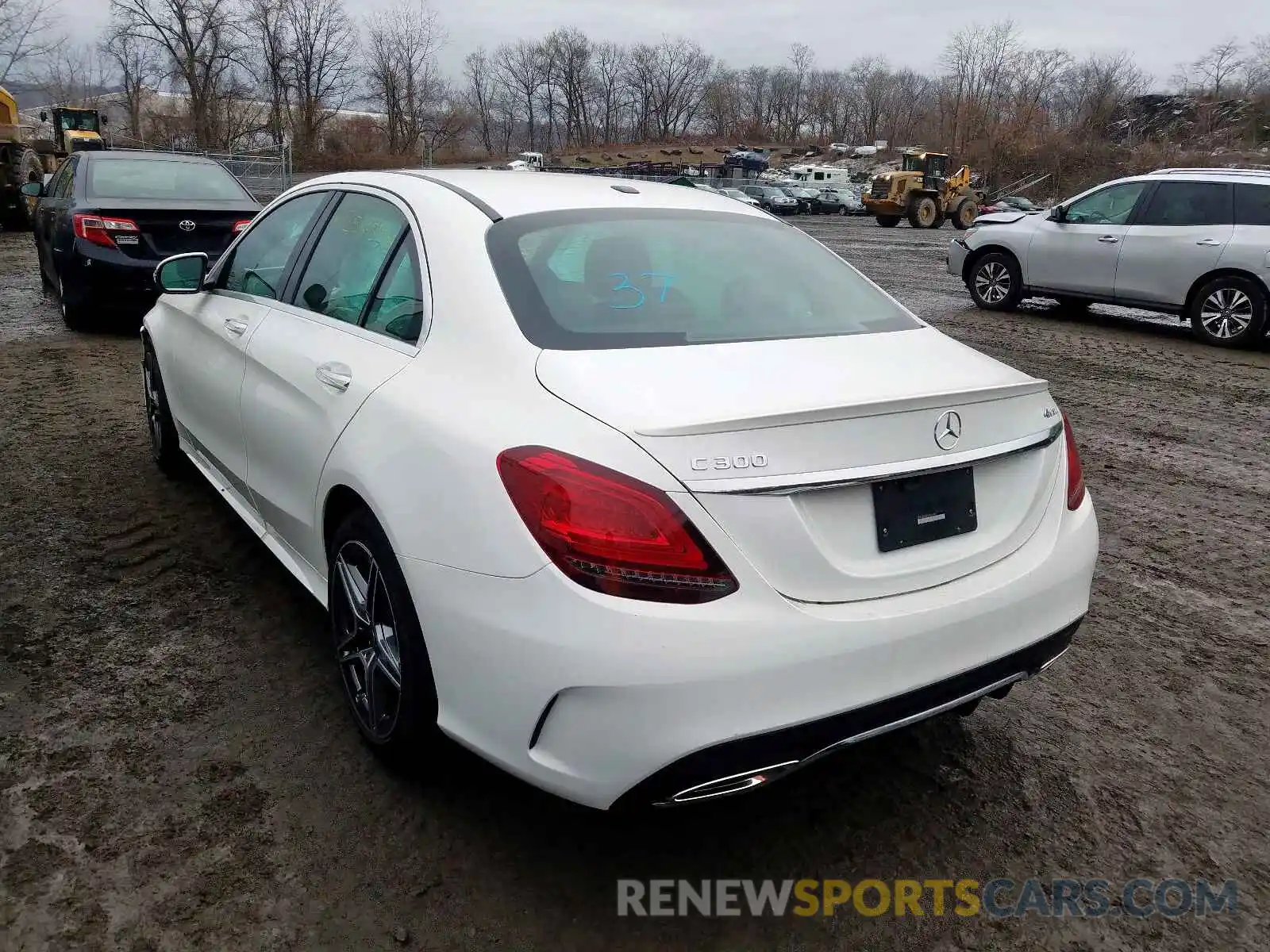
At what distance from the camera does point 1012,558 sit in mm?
2258

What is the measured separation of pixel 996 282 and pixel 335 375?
439 inches

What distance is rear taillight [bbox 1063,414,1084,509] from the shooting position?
8.21 feet

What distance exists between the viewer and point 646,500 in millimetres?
1868

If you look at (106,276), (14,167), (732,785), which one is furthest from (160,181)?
(14,167)

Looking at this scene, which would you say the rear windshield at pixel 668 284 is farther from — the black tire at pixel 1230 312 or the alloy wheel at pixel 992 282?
the alloy wheel at pixel 992 282

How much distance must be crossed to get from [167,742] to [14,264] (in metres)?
14.5

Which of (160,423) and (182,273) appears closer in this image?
(182,273)

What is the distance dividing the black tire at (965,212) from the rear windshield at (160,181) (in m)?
34.4

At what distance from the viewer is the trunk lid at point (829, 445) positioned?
1.90m

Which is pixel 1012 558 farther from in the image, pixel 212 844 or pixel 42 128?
pixel 42 128

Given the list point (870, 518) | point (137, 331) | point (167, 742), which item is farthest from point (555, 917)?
point (137, 331)

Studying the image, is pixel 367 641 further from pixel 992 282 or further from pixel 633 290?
pixel 992 282

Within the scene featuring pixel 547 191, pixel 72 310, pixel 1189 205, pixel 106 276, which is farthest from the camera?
pixel 1189 205

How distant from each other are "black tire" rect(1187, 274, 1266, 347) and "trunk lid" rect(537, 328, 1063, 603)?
917cm
